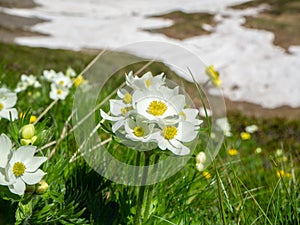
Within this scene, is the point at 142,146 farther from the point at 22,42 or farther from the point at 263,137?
the point at 22,42

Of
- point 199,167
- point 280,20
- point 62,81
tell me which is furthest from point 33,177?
point 280,20

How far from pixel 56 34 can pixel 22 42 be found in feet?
6.18

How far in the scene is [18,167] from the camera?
4.74ft

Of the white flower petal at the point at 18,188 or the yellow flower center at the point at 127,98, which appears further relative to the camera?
the yellow flower center at the point at 127,98

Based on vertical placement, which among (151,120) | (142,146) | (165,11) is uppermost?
(151,120)

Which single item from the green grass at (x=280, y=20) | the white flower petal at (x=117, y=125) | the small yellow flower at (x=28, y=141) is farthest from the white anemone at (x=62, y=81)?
the green grass at (x=280, y=20)

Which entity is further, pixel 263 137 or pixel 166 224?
pixel 263 137

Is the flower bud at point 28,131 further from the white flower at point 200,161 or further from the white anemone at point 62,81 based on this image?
the white anemone at point 62,81

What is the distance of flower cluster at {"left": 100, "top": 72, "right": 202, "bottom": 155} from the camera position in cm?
149

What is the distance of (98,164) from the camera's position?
80.4 inches

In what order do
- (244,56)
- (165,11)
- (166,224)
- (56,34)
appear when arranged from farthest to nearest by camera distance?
→ (165,11) < (56,34) < (244,56) < (166,224)

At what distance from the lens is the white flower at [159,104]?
4.93 ft

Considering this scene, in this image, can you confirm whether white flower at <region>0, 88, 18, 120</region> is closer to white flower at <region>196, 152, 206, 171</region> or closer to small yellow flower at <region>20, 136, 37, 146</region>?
small yellow flower at <region>20, 136, 37, 146</region>

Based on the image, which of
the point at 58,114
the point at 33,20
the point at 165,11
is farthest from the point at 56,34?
the point at 58,114
